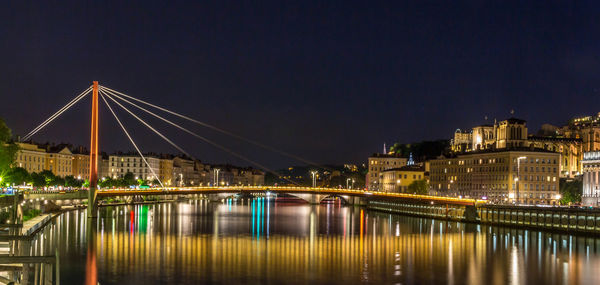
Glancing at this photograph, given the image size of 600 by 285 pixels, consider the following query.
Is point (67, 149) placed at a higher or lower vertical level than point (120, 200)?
higher

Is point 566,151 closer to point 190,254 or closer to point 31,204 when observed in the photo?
point 31,204

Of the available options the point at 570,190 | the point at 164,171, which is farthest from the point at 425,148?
the point at 570,190

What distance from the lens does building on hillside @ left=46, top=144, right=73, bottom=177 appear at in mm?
137837

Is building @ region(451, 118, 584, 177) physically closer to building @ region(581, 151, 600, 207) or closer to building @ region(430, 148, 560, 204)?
building @ region(430, 148, 560, 204)

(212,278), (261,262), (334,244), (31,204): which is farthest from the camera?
(31,204)

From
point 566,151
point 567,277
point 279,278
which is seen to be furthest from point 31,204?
point 566,151

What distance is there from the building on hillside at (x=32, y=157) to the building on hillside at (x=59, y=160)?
2.40 metres

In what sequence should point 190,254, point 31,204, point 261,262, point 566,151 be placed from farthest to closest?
1. point 566,151
2. point 31,204
3. point 190,254
4. point 261,262

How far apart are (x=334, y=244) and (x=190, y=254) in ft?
42.2

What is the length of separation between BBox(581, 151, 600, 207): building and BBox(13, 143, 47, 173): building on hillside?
3506 inches

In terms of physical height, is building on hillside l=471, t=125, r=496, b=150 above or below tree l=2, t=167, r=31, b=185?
above

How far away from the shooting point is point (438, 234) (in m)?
63.9

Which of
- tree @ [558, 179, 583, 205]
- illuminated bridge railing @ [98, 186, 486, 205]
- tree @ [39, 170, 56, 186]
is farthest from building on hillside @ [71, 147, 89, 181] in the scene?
tree @ [558, 179, 583, 205]

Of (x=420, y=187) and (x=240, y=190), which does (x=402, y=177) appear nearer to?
(x=420, y=187)
